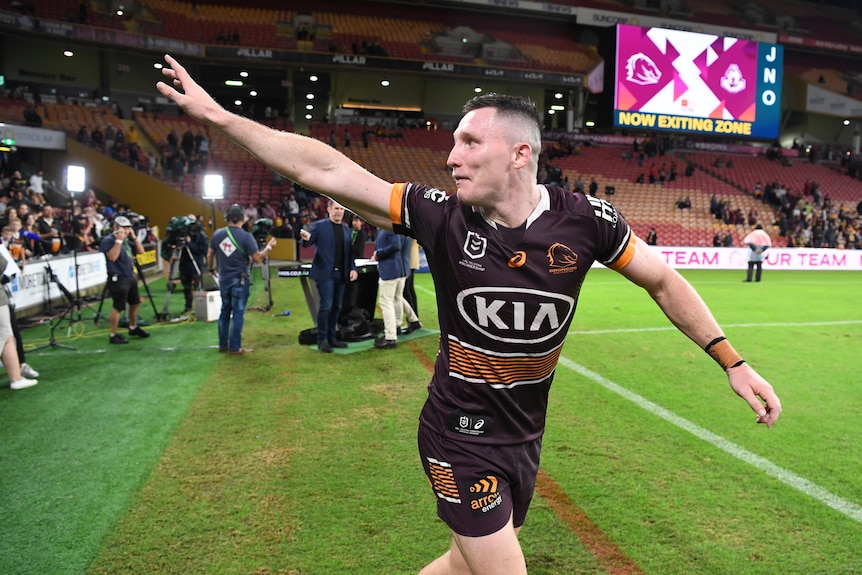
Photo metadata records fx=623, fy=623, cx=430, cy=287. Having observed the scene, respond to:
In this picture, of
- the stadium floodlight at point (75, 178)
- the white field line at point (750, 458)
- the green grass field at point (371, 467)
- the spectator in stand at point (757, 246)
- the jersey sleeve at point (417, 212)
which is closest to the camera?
the jersey sleeve at point (417, 212)

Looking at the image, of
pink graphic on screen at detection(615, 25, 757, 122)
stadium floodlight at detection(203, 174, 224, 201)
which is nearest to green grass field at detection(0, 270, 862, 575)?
stadium floodlight at detection(203, 174, 224, 201)

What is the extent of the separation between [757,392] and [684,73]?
31773 mm

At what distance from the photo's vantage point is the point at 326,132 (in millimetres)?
33312

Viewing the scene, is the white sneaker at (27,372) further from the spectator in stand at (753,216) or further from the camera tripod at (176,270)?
the spectator in stand at (753,216)

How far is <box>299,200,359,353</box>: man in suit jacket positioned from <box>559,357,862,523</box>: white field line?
3.72m

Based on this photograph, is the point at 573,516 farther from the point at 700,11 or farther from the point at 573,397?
the point at 700,11

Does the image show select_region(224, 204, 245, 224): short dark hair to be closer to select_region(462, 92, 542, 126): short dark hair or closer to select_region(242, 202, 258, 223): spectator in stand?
select_region(462, 92, 542, 126): short dark hair

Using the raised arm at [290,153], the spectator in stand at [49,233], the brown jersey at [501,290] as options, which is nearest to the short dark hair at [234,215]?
the spectator in stand at [49,233]

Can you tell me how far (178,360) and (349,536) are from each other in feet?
18.3

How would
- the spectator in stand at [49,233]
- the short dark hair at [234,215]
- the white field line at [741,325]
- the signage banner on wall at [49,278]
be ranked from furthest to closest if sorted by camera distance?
the spectator in stand at [49,233] → the signage banner on wall at [49,278] → the white field line at [741,325] → the short dark hair at [234,215]

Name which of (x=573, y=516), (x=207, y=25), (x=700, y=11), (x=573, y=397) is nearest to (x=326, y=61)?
(x=207, y=25)

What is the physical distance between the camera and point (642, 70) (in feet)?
97.4

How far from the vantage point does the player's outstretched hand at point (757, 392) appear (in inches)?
85.3

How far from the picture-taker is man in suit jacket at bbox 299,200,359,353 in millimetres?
8516
